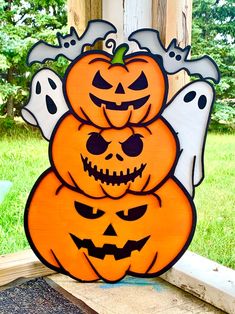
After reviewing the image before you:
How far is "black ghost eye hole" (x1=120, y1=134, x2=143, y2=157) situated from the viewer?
3.34 feet

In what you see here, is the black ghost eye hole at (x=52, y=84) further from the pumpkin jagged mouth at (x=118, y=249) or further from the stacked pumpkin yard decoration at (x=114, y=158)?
the pumpkin jagged mouth at (x=118, y=249)

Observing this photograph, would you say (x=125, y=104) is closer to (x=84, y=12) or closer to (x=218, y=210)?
(x=84, y=12)

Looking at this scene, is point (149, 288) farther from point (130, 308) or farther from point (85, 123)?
point (85, 123)

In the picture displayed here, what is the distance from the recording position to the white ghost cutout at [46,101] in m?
1.03

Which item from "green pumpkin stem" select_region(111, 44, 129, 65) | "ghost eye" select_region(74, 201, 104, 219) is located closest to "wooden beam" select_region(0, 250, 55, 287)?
"ghost eye" select_region(74, 201, 104, 219)

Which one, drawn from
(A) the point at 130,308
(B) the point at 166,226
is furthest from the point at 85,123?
(A) the point at 130,308

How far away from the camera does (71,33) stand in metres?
1.02

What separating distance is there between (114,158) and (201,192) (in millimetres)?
364

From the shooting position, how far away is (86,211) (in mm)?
1060

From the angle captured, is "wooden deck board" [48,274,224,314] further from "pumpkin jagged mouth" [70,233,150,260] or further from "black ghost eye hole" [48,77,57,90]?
"black ghost eye hole" [48,77,57,90]

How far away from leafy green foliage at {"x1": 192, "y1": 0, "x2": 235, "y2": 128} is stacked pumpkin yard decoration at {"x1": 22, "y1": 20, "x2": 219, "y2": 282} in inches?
5.8

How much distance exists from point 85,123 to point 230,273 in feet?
1.87

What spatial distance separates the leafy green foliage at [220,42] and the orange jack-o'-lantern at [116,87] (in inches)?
7.6

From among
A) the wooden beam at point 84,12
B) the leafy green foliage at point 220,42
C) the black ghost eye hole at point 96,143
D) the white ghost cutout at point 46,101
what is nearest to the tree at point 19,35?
the wooden beam at point 84,12
